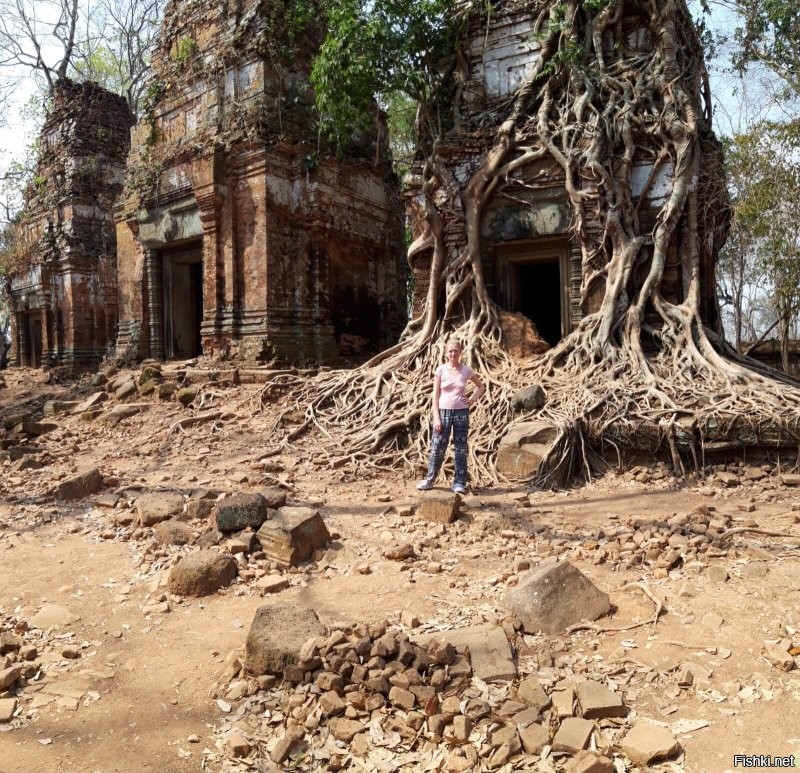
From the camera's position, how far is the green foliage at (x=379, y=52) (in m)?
7.91

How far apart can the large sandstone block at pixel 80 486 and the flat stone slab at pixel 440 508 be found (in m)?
3.06

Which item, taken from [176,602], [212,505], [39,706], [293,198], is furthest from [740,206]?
[39,706]

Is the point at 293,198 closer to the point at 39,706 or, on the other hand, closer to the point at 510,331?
the point at 510,331

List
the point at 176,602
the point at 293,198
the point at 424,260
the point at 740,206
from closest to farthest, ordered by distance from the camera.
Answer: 1. the point at 176,602
2. the point at 424,260
3. the point at 293,198
4. the point at 740,206

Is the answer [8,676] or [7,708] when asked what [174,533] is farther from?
[7,708]

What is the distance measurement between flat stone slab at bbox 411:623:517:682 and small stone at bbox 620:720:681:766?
51cm

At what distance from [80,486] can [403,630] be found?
12.4 feet

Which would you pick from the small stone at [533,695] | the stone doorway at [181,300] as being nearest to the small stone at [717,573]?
the small stone at [533,695]

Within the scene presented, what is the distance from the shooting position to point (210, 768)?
211 centimetres

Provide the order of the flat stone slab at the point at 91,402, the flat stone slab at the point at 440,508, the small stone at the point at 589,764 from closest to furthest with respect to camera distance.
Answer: the small stone at the point at 589,764
the flat stone slab at the point at 440,508
the flat stone slab at the point at 91,402

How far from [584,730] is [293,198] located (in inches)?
371

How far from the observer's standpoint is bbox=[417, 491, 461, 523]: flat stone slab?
432 centimetres

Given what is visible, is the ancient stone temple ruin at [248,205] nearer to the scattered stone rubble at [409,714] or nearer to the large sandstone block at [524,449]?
the large sandstone block at [524,449]

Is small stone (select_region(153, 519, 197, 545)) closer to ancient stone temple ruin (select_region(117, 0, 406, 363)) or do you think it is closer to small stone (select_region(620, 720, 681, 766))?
small stone (select_region(620, 720, 681, 766))
